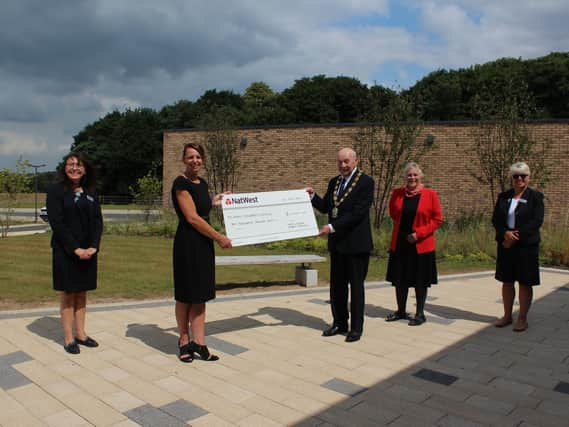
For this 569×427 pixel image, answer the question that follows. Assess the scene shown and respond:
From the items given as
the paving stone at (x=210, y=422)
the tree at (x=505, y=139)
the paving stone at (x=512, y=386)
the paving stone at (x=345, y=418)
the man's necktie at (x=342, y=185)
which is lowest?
the paving stone at (x=512, y=386)

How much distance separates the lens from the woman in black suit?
5793 millimetres

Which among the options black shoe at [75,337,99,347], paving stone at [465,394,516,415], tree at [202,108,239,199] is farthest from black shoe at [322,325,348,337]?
tree at [202,108,239,199]

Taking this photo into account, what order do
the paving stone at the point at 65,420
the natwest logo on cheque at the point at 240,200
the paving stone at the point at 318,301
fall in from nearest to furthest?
1. the paving stone at the point at 65,420
2. the natwest logo on cheque at the point at 240,200
3. the paving stone at the point at 318,301

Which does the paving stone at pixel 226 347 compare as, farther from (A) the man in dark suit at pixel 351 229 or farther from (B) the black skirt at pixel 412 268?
(B) the black skirt at pixel 412 268

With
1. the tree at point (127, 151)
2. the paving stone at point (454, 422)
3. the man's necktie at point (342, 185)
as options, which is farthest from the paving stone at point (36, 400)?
the tree at point (127, 151)

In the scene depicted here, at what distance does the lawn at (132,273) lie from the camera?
7539mm

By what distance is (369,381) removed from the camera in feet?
14.0

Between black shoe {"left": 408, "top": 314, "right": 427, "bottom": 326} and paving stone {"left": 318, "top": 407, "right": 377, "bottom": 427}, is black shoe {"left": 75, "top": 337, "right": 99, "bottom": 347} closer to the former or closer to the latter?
paving stone {"left": 318, "top": 407, "right": 377, "bottom": 427}

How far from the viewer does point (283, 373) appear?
4414 millimetres

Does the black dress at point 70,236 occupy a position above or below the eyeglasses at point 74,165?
below

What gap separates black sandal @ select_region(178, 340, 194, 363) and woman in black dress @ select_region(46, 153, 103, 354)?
966 mm

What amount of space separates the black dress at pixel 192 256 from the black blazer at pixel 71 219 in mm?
970

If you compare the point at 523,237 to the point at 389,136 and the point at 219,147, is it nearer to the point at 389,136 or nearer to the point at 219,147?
the point at 389,136

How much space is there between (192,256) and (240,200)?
97 cm
